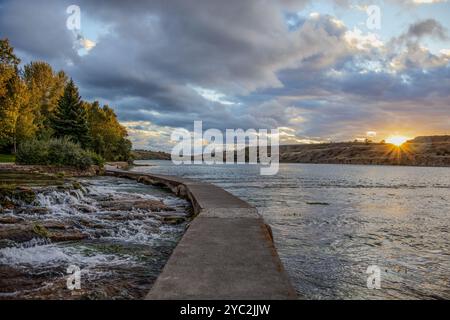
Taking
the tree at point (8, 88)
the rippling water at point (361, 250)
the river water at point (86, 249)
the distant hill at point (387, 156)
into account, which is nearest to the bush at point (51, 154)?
the tree at point (8, 88)

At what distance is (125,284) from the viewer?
4.82 meters

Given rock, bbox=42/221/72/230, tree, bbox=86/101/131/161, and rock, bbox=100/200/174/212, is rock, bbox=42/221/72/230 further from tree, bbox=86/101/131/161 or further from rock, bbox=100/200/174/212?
tree, bbox=86/101/131/161

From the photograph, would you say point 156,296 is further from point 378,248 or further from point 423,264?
point 378,248

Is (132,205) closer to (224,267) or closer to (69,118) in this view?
(224,267)

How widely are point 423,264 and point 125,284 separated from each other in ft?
19.1

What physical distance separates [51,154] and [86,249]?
80.7 ft

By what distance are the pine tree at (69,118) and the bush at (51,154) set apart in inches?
557

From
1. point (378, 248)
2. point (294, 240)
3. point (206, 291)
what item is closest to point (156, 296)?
point (206, 291)

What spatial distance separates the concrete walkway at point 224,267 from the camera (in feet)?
11.6

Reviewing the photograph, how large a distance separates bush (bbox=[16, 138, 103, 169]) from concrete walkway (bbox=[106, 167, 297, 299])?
81.4ft

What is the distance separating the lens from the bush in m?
27.0

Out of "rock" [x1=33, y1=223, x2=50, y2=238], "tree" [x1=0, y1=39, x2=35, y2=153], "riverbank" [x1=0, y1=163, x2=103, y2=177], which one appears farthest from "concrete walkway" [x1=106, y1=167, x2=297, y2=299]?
"tree" [x1=0, y1=39, x2=35, y2=153]

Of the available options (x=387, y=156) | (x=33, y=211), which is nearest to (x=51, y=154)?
(x=33, y=211)

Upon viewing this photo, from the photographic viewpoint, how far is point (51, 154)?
91.5 feet
